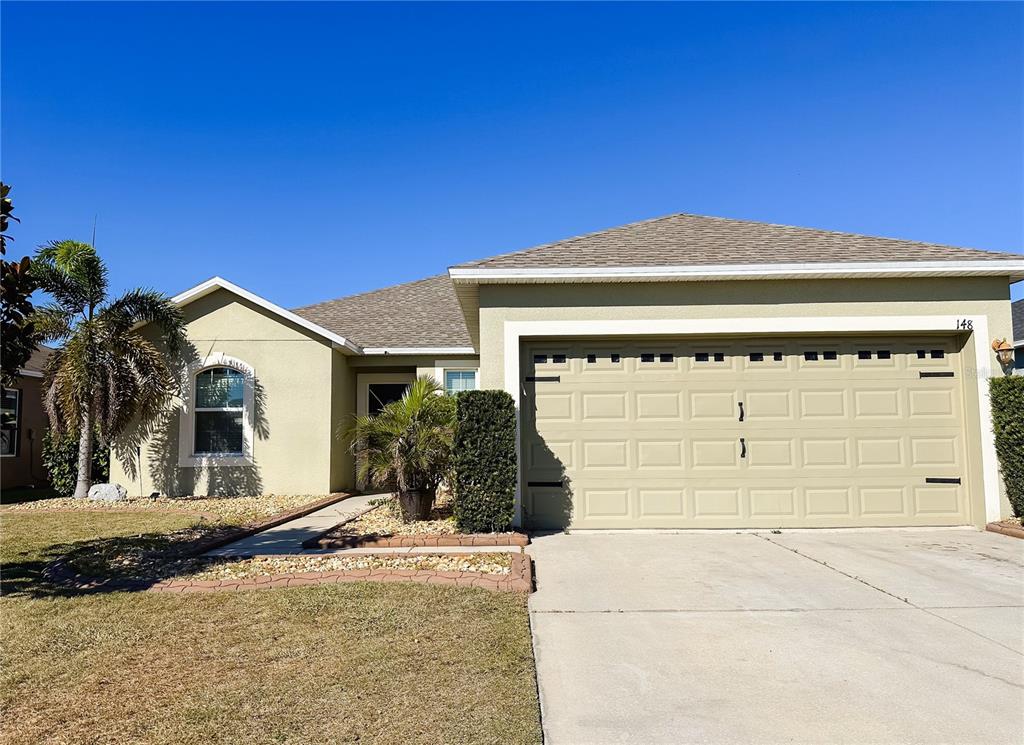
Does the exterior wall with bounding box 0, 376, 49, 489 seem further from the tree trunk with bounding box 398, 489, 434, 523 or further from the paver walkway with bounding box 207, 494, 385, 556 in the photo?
the tree trunk with bounding box 398, 489, 434, 523

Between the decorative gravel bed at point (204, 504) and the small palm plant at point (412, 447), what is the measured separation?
261cm

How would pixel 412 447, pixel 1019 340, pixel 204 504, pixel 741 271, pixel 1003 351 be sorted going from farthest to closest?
1. pixel 1019 340
2. pixel 204 504
3. pixel 412 447
4. pixel 741 271
5. pixel 1003 351

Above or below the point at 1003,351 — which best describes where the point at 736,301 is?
above

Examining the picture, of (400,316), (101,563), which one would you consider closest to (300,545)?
(101,563)

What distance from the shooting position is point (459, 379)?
45.6ft

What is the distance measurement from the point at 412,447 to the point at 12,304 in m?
4.72

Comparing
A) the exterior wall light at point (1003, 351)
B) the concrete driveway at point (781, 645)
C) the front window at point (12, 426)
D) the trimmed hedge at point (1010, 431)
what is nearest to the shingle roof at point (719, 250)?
the exterior wall light at point (1003, 351)

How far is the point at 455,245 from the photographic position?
19.5m

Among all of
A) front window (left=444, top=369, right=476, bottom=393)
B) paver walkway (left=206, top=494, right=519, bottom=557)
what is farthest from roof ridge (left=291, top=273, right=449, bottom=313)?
paver walkway (left=206, top=494, right=519, bottom=557)

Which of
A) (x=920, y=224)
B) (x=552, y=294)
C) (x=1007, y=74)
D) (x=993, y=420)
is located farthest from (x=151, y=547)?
(x=920, y=224)

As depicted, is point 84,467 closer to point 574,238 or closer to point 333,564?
point 333,564

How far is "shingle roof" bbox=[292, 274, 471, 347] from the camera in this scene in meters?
14.0

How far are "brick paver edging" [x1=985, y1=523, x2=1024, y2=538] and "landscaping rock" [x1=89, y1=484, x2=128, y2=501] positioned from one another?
47.2ft

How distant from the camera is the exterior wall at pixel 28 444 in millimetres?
14797
